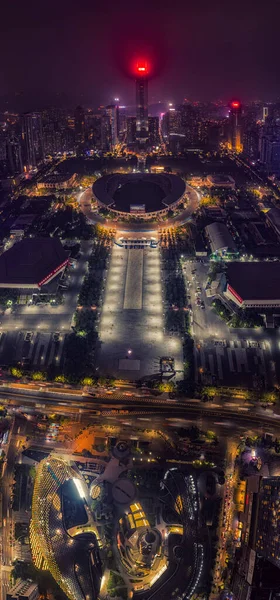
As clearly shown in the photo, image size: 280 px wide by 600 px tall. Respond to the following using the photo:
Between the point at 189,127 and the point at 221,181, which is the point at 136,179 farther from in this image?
the point at 189,127

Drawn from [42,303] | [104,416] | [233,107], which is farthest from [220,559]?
[233,107]

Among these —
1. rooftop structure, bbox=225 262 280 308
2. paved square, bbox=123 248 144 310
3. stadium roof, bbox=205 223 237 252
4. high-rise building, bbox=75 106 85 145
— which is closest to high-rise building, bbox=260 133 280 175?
stadium roof, bbox=205 223 237 252

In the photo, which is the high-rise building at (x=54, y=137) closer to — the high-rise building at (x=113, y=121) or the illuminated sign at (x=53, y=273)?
the high-rise building at (x=113, y=121)

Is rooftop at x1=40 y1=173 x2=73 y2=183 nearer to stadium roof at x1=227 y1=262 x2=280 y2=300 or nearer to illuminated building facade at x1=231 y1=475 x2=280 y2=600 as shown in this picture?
stadium roof at x1=227 y1=262 x2=280 y2=300

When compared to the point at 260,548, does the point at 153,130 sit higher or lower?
higher

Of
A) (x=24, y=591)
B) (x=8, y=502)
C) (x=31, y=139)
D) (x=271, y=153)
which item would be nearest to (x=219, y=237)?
(x=8, y=502)

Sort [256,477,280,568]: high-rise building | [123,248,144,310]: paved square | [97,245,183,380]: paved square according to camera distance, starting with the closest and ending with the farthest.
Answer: [256,477,280,568]: high-rise building < [97,245,183,380]: paved square < [123,248,144,310]: paved square

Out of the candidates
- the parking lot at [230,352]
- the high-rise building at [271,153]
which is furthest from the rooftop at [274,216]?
the parking lot at [230,352]
